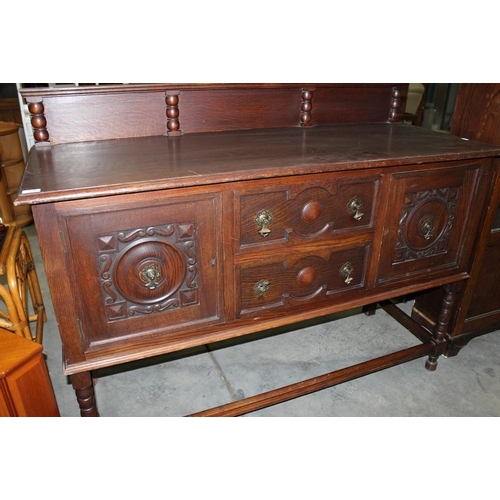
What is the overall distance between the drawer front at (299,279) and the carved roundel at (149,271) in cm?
26

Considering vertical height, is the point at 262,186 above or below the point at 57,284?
above

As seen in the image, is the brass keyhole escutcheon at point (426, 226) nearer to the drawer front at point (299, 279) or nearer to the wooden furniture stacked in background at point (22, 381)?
the drawer front at point (299, 279)

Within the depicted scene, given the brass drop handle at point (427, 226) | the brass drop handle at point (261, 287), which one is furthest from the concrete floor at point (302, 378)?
the brass drop handle at point (427, 226)

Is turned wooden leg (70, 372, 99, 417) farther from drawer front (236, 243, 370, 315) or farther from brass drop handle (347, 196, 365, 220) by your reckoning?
brass drop handle (347, 196, 365, 220)

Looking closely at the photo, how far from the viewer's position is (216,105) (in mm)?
2234

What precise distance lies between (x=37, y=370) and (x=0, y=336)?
237mm

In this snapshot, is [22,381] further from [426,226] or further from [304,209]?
[426,226]

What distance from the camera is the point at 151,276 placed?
1.55 meters

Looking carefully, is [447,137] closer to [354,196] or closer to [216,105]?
[354,196]

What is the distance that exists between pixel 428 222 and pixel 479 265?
2.26ft

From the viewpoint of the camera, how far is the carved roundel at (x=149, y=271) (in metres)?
1.51

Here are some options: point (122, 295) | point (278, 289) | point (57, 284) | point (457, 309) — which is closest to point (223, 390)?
point (278, 289)

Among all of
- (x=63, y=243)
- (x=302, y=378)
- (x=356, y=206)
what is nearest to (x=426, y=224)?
(x=356, y=206)

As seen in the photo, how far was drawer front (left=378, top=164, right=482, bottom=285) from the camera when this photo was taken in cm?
192
